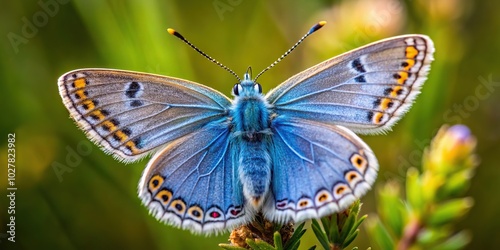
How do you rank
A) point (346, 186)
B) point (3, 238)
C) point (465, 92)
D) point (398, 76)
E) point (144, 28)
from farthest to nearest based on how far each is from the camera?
point (465, 92), point (144, 28), point (3, 238), point (398, 76), point (346, 186)

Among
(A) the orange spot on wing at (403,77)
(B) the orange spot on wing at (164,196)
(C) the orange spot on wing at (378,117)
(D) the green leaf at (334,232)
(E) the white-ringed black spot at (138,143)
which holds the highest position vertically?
(A) the orange spot on wing at (403,77)

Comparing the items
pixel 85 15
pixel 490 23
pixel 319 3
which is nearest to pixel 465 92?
pixel 490 23

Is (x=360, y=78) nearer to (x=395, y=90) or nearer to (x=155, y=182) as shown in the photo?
(x=395, y=90)

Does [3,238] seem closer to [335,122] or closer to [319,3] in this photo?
[335,122]
